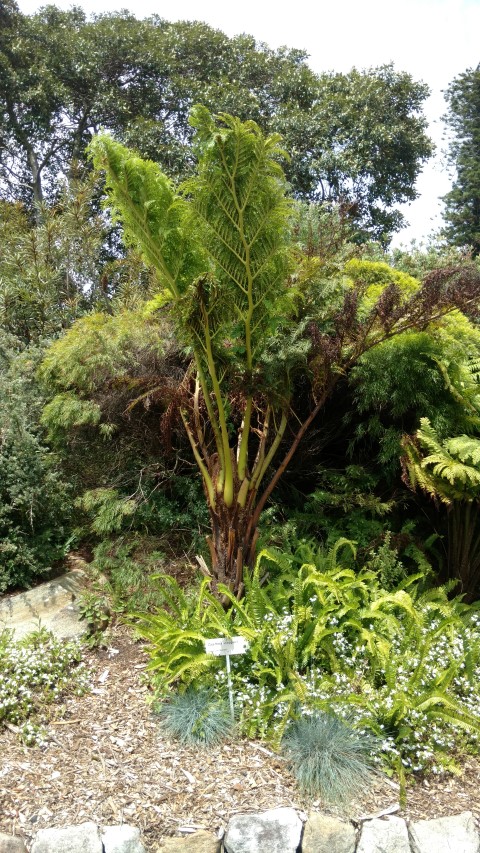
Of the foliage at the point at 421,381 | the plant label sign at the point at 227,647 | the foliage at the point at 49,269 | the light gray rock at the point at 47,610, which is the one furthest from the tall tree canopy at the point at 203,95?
the plant label sign at the point at 227,647

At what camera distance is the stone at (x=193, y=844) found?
9.20 ft

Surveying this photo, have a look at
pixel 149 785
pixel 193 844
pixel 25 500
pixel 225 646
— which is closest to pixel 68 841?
pixel 149 785

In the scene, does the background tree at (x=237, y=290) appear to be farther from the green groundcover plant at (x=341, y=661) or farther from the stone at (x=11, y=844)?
the stone at (x=11, y=844)

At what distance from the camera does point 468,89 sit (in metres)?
21.4

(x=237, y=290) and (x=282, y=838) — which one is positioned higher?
(x=237, y=290)

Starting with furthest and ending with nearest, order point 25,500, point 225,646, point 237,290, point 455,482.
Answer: point 25,500 → point 455,482 → point 237,290 → point 225,646

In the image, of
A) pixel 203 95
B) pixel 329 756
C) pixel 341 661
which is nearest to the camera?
pixel 329 756

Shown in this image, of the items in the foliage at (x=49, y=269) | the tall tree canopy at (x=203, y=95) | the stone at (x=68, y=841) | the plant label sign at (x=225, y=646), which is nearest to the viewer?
the stone at (x=68, y=841)

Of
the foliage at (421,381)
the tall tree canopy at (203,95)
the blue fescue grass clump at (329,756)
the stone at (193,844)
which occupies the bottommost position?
the stone at (193,844)

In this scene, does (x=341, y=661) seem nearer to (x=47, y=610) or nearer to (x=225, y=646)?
(x=225, y=646)

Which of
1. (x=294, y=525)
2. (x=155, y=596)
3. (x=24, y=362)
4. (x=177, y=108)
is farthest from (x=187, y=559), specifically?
(x=177, y=108)

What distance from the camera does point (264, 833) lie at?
2836 millimetres

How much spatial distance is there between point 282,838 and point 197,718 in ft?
2.28

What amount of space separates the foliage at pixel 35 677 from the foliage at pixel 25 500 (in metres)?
0.65
